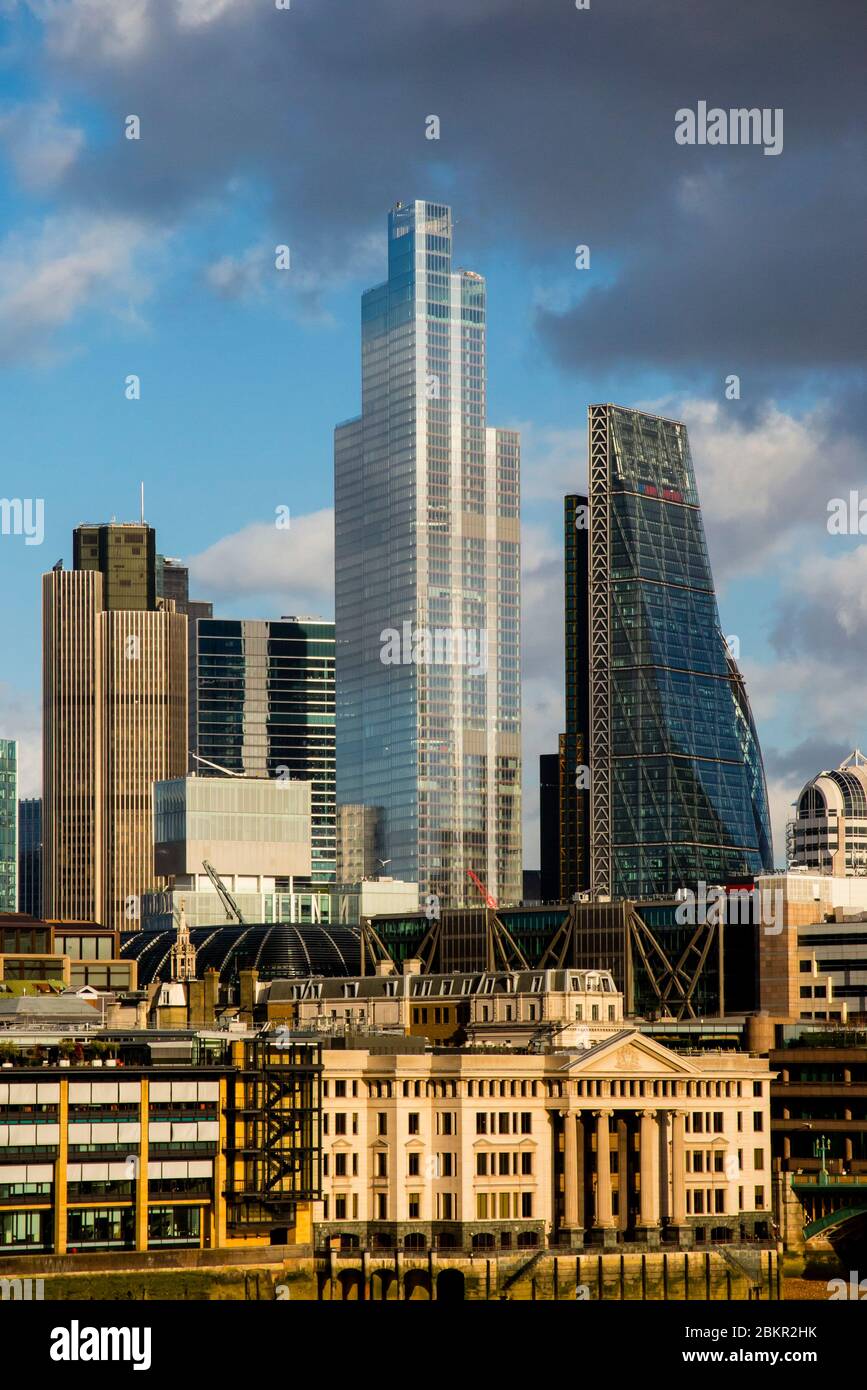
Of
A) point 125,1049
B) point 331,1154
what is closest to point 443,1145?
point 331,1154

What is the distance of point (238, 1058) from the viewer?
18250cm

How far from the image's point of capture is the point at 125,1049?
180 metres

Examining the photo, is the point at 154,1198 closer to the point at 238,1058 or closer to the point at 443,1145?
the point at 238,1058

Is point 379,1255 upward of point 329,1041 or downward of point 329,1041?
downward
